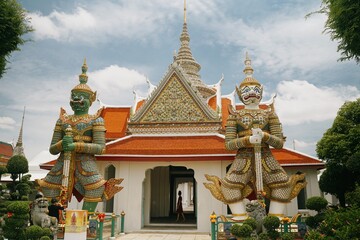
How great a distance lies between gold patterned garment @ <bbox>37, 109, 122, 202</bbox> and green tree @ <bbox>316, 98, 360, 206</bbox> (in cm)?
682

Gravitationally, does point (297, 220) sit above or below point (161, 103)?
below

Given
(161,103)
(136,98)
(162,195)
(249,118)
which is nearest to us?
(249,118)

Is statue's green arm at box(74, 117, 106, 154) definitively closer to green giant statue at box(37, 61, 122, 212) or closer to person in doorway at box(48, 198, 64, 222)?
green giant statue at box(37, 61, 122, 212)

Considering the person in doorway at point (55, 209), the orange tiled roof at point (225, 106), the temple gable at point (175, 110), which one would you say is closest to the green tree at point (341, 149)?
the temple gable at point (175, 110)

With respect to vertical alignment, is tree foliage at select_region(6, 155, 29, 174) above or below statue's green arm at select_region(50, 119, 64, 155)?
below

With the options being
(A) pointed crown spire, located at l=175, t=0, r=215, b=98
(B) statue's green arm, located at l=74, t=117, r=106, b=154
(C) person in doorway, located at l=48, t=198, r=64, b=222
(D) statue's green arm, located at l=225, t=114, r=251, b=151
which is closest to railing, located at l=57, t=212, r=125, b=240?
(C) person in doorway, located at l=48, t=198, r=64, b=222

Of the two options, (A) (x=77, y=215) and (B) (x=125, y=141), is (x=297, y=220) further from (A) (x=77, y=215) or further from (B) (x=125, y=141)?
(B) (x=125, y=141)

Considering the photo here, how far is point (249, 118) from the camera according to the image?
8641 millimetres

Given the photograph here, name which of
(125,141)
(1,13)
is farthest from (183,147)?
(1,13)

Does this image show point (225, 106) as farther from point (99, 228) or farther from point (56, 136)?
point (99, 228)

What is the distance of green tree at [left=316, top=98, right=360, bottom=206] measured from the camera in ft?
32.2

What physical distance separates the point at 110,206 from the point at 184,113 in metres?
4.47

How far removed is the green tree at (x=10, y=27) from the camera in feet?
23.1

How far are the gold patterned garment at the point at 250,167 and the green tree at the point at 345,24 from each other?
246cm
